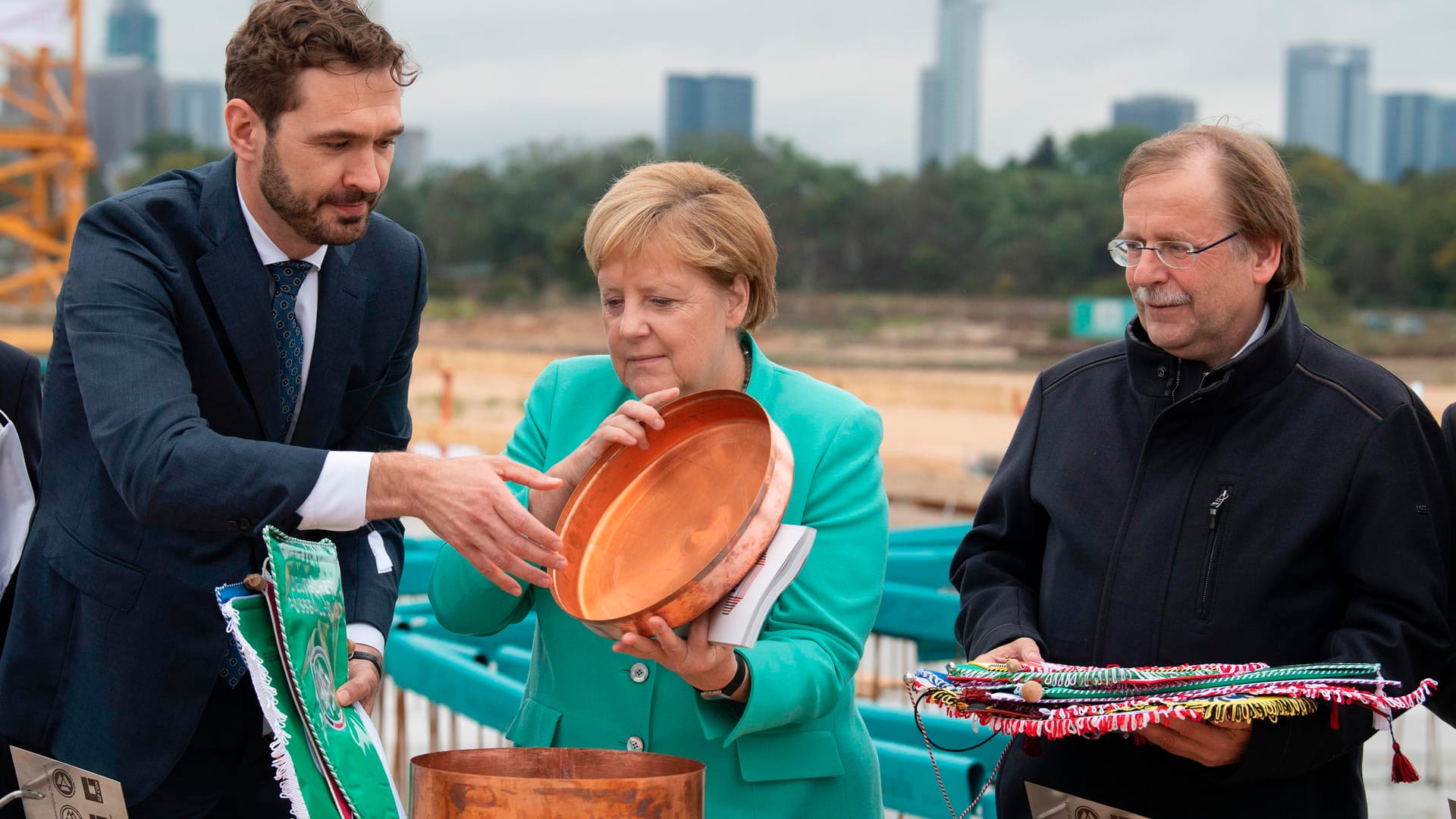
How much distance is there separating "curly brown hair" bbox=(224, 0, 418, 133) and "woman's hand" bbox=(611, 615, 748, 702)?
93 centimetres

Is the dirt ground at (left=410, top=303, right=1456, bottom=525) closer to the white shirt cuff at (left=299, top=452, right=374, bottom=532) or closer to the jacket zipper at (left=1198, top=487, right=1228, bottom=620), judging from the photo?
the jacket zipper at (left=1198, top=487, right=1228, bottom=620)

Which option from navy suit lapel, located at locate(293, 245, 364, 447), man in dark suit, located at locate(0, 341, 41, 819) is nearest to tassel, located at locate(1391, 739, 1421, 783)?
navy suit lapel, located at locate(293, 245, 364, 447)

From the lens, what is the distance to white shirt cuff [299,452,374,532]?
1968 mm

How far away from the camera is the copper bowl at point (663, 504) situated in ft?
6.66

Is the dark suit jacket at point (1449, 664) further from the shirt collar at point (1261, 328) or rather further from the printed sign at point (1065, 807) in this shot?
the printed sign at point (1065, 807)

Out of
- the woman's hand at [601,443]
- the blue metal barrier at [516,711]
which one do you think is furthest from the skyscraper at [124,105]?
the woman's hand at [601,443]

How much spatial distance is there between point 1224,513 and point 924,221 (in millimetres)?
43973

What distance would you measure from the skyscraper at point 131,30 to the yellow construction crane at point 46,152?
11747 centimetres

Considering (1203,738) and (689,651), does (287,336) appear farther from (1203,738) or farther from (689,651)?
(1203,738)

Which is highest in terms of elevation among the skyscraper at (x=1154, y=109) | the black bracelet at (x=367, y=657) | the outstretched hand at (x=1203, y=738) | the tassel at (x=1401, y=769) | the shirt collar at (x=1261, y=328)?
the skyscraper at (x=1154, y=109)

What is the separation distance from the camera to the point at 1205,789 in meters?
2.33

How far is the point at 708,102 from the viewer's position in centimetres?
8262


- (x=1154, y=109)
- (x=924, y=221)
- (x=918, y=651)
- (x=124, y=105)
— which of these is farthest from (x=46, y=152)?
(x=124, y=105)

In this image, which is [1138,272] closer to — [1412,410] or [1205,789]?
[1412,410]
